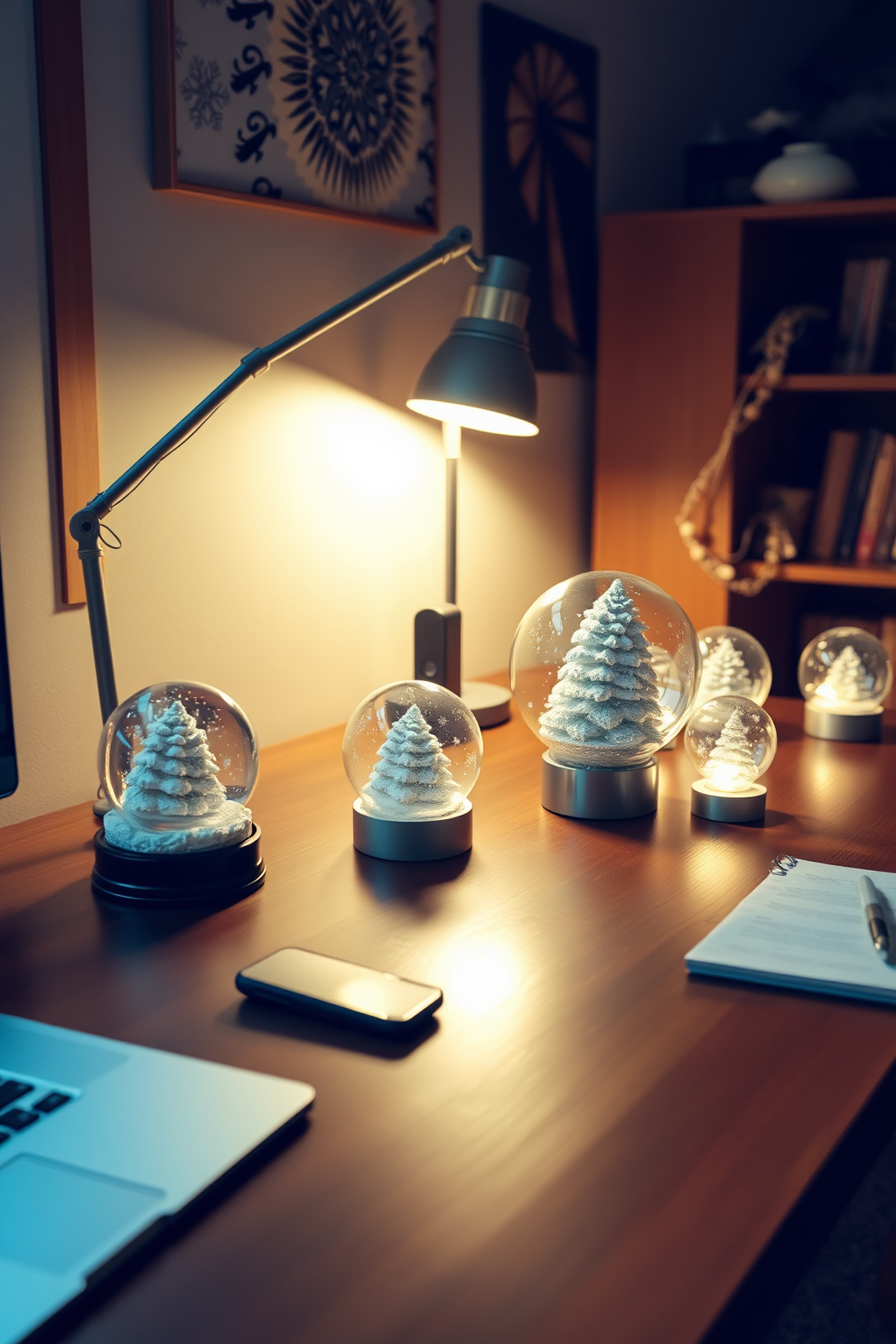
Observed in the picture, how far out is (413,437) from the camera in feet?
5.99

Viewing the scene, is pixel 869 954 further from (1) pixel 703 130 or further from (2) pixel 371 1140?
(1) pixel 703 130

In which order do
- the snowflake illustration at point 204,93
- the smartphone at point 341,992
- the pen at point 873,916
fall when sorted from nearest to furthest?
the smartphone at point 341,992 → the pen at point 873,916 → the snowflake illustration at point 204,93

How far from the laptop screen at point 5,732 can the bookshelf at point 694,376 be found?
1.41 metres

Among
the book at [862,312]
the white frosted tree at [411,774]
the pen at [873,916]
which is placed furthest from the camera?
the book at [862,312]

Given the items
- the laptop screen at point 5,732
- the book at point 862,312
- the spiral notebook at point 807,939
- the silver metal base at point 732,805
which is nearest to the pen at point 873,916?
the spiral notebook at point 807,939

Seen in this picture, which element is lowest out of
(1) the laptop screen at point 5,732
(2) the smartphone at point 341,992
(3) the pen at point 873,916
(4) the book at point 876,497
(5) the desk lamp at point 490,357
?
(2) the smartphone at point 341,992

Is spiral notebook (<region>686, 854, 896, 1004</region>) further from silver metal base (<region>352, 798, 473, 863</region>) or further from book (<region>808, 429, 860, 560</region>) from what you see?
book (<region>808, 429, 860, 560</region>)

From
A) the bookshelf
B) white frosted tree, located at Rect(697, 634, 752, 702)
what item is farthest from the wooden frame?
the bookshelf

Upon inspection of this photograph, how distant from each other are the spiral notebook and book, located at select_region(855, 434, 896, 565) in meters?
1.23

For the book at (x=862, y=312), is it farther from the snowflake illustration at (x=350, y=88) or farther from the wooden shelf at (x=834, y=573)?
the snowflake illustration at (x=350, y=88)

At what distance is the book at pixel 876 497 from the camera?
219 cm

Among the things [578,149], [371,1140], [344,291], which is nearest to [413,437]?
[344,291]

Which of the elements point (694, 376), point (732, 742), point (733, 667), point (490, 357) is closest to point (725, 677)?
point (733, 667)

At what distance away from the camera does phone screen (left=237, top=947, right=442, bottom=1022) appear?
2.68 feet
